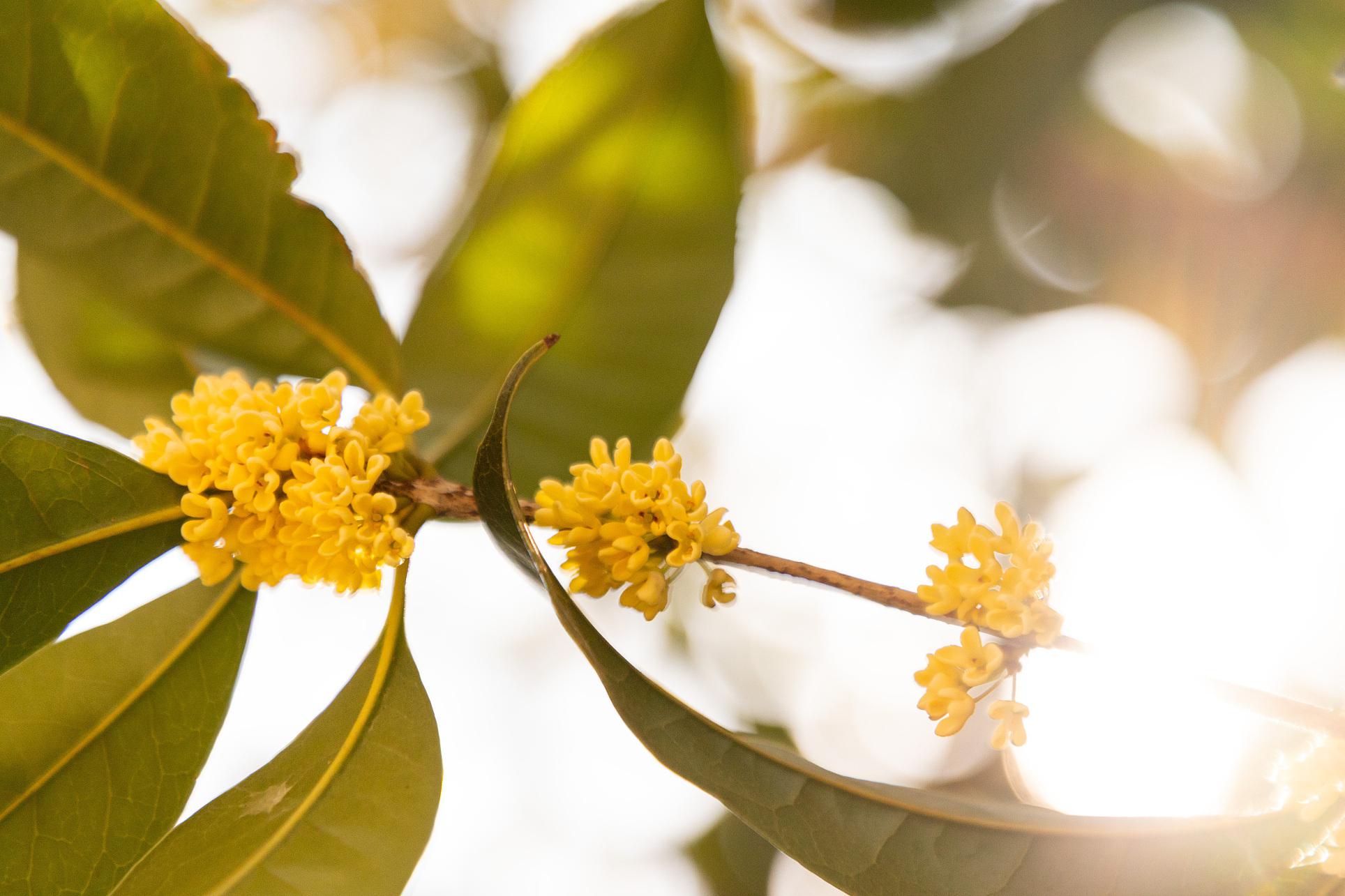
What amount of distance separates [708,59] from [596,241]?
0.89 ft

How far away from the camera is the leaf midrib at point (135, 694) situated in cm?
100

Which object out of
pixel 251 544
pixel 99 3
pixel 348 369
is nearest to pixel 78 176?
pixel 99 3

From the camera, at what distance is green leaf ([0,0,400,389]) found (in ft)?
3.08

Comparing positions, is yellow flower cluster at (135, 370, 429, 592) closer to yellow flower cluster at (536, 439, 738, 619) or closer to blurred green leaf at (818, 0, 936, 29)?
yellow flower cluster at (536, 439, 738, 619)

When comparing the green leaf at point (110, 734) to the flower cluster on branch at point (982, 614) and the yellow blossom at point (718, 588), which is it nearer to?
the yellow blossom at point (718, 588)

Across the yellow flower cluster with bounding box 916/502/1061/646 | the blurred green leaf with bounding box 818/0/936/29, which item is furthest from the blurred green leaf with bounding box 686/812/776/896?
the blurred green leaf with bounding box 818/0/936/29

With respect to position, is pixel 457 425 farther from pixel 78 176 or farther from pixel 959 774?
pixel 959 774

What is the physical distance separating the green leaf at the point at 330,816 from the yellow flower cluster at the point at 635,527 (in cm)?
25

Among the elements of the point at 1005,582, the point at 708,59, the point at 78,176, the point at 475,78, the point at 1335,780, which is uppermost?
the point at 475,78

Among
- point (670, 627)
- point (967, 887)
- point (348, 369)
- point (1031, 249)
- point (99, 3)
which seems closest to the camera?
point (967, 887)

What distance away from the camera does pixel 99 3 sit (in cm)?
93

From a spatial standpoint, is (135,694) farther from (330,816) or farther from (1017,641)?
(1017,641)

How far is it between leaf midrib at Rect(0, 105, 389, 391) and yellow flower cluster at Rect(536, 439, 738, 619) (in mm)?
406

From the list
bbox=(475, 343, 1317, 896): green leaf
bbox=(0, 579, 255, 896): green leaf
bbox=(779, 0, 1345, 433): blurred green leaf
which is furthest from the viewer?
bbox=(779, 0, 1345, 433): blurred green leaf
